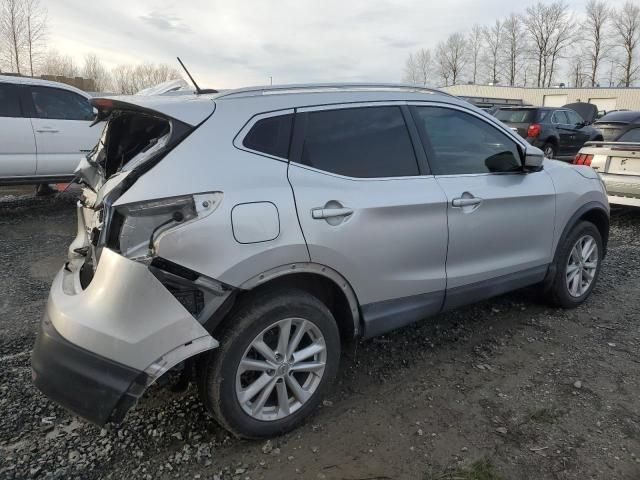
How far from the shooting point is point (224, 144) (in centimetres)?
241

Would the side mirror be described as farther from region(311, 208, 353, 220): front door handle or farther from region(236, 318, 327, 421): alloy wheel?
region(236, 318, 327, 421): alloy wheel

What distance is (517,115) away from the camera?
13906 mm

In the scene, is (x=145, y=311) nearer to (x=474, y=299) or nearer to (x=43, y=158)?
(x=474, y=299)

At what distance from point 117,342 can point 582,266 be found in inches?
151

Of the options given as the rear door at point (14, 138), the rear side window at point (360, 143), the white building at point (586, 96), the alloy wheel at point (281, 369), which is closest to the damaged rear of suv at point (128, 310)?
the alloy wheel at point (281, 369)

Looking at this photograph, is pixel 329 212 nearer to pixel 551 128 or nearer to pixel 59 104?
pixel 59 104

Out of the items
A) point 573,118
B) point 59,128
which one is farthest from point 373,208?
point 573,118

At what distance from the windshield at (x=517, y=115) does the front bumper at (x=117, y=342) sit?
13364 mm

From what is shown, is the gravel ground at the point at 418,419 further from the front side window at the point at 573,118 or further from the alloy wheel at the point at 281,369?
the front side window at the point at 573,118

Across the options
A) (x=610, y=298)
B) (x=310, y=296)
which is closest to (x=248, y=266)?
(x=310, y=296)

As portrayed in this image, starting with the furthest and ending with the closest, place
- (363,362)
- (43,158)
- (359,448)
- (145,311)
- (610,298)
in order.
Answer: (43,158) → (610,298) → (363,362) → (359,448) → (145,311)

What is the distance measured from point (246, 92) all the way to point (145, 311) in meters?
1.25

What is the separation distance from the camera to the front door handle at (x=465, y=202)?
3169 millimetres

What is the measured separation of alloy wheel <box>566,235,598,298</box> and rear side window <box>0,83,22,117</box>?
732 cm
